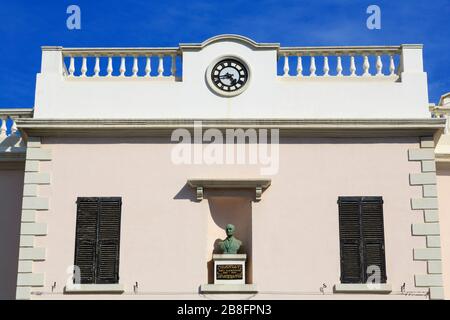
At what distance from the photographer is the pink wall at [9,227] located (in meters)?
19.2

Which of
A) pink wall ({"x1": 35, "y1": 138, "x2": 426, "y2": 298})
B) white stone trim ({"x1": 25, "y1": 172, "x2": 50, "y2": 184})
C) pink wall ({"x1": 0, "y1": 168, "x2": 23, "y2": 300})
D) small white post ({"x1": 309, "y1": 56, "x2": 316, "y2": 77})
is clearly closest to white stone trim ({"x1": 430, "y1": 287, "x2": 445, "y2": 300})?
pink wall ({"x1": 35, "y1": 138, "x2": 426, "y2": 298})

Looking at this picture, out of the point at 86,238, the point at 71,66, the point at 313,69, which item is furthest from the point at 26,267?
the point at 313,69

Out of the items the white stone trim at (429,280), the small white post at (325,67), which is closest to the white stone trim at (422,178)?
the white stone trim at (429,280)

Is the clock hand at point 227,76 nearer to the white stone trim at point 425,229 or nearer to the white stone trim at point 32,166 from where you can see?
the white stone trim at point 32,166

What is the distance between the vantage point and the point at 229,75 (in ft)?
62.0

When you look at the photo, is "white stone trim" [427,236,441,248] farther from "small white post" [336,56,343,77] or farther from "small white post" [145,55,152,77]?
"small white post" [145,55,152,77]

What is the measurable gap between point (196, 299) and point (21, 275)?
3566 millimetres

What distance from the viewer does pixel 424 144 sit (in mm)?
18297

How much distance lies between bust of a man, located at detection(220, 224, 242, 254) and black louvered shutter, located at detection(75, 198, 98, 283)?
2.63 meters

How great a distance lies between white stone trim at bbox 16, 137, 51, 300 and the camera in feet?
57.8

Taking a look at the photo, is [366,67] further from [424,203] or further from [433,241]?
[433,241]
